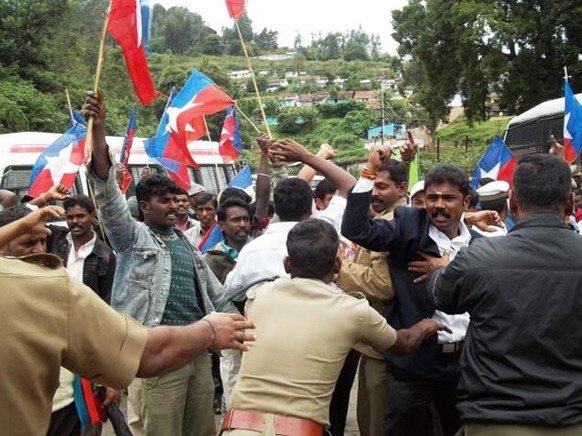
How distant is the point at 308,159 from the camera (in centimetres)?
354

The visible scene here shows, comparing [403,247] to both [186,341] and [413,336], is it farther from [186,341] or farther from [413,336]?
[186,341]

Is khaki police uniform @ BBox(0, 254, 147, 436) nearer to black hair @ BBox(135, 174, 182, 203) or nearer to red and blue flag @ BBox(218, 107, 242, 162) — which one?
black hair @ BBox(135, 174, 182, 203)

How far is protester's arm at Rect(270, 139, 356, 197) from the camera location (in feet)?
11.4

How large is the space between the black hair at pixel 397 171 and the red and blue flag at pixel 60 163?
369 centimetres

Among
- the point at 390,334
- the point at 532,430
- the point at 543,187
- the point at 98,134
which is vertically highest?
the point at 98,134

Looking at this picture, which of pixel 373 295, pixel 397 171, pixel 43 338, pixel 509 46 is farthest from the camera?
pixel 509 46

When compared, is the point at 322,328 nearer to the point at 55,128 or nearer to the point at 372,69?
the point at 55,128

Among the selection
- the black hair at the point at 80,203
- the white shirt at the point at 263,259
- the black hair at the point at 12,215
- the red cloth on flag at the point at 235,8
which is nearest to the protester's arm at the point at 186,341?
the white shirt at the point at 263,259

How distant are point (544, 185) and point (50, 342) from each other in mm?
1765

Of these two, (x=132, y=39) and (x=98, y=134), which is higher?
(x=132, y=39)

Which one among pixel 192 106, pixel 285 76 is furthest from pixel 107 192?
pixel 285 76

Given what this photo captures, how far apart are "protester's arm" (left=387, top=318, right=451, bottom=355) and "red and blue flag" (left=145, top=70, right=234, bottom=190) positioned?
4589 mm

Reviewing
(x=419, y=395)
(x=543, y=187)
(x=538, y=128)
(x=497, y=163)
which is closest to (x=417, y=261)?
(x=419, y=395)

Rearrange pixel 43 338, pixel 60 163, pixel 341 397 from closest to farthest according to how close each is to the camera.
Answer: pixel 43 338 < pixel 341 397 < pixel 60 163
